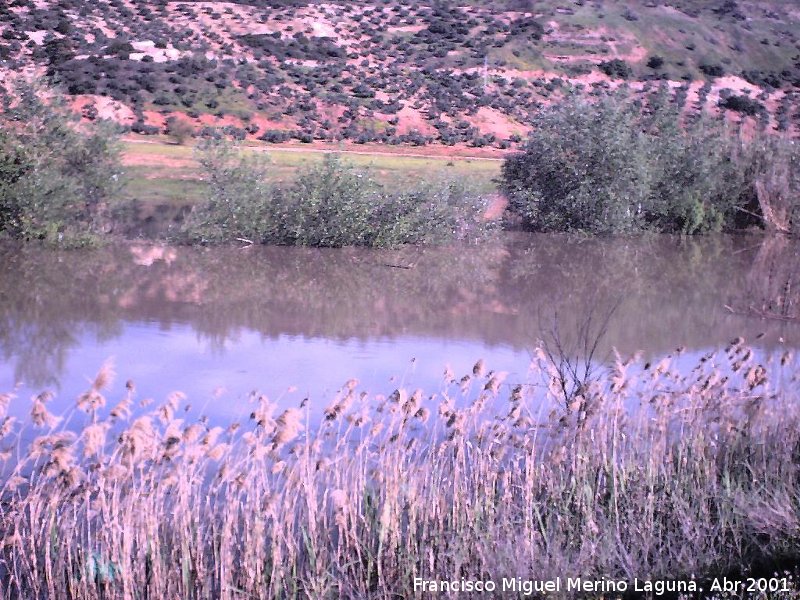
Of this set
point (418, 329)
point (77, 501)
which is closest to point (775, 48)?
point (418, 329)

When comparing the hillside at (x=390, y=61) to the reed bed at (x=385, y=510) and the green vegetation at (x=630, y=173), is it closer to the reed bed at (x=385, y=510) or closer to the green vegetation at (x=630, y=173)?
the green vegetation at (x=630, y=173)

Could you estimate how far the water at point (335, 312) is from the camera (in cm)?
992

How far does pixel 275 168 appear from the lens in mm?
25344

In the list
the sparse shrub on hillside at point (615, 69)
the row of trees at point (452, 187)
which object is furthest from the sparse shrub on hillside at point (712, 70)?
the row of trees at point (452, 187)

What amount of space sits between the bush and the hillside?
6051 mm

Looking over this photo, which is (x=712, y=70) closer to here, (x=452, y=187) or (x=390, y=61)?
(x=390, y=61)

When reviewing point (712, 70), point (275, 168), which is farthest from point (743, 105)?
point (275, 168)

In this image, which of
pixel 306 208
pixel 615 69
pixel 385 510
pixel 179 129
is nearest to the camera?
pixel 385 510

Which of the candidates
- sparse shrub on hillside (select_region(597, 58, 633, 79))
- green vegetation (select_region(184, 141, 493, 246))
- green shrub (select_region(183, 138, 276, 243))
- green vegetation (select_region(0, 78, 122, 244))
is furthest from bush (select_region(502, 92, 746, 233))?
sparse shrub on hillside (select_region(597, 58, 633, 79))

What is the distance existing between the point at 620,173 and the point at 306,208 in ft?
23.3

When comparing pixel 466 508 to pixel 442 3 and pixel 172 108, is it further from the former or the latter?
pixel 442 3

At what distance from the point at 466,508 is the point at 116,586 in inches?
75.3

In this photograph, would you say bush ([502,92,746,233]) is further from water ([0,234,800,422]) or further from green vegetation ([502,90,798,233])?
water ([0,234,800,422])

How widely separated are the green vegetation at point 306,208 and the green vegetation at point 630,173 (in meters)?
3.86
